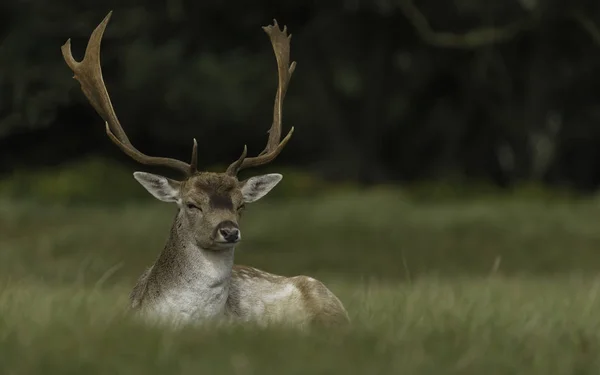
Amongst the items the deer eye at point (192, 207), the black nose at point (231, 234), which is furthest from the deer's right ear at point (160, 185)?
the black nose at point (231, 234)

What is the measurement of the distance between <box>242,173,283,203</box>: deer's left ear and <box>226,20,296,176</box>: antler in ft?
0.35

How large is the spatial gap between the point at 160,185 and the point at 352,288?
4622 millimetres

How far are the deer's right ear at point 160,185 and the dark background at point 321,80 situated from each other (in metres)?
17.9

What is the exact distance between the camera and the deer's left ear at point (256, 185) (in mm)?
8158

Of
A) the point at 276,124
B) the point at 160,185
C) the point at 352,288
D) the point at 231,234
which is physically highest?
the point at 276,124

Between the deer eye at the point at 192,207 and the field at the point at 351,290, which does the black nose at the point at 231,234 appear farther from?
the field at the point at 351,290

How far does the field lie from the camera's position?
6176mm

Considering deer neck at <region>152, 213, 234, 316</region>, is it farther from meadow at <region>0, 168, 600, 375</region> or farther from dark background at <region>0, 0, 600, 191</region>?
dark background at <region>0, 0, 600, 191</region>

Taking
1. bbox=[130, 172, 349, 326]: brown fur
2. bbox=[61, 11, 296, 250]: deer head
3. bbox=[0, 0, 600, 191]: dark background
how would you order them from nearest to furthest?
bbox=[61, 11, 296, 250]: deer head < bbox=[130, 172, 349, 326]: brown fur < bbox=[0, 0, 600, 191]: dark background

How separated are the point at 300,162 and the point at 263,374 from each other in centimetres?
2933

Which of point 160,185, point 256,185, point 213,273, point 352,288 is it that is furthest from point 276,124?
point 352,288

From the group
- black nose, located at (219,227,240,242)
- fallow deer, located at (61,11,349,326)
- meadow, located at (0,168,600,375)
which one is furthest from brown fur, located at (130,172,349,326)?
meadow, located at (0,168,600,375)

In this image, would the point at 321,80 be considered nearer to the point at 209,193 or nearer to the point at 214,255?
the point at 209,193

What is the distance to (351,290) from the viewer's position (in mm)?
11766
